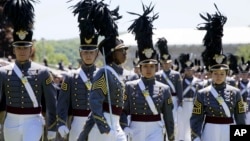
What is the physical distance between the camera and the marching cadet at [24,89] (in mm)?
11211

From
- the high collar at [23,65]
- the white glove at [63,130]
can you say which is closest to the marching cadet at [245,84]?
the white glove at [63,130]

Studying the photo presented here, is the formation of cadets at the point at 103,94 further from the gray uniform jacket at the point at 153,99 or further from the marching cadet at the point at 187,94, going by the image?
the marching cadet at the point at 187,94

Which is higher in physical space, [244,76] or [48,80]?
[48,80]

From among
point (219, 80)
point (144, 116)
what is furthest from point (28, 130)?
point (219, 80)

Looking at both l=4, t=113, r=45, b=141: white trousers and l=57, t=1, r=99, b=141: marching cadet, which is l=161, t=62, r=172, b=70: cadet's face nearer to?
l=57, t=1, r=99, b=141: marching cadet

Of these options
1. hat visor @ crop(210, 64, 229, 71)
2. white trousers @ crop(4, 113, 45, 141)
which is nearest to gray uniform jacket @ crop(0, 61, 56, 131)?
white trousers @ crop(4, 113, 45, 141)

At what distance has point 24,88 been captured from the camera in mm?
11438

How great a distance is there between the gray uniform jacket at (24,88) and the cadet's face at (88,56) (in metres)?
0.92

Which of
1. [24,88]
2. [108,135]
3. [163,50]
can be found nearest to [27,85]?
[24,88]

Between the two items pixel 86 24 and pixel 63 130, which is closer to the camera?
pixel 86 24

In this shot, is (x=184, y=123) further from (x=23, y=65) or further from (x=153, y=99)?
(x=23, y=65)

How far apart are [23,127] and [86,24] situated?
1606mm

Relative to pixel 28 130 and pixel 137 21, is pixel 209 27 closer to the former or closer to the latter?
pixel 137 21

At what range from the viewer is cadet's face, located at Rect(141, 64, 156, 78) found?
12.4 meters
